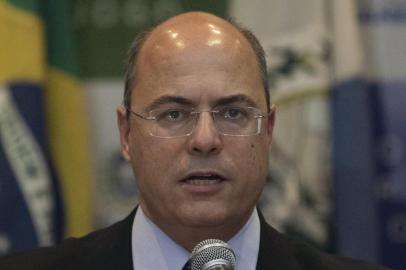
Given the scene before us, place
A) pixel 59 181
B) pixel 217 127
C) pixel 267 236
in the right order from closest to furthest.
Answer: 1. pixel 217 127
2. pixel 267 236
3. pixel 59 181

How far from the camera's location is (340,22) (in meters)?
4.19

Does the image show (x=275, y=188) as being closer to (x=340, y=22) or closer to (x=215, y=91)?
(x=340, y=22)

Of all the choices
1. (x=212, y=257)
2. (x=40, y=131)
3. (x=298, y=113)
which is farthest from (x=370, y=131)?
(x=212, y=257)

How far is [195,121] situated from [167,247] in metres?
0.33

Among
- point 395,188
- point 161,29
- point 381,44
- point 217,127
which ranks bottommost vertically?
point 395,188

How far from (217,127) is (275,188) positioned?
1.89m

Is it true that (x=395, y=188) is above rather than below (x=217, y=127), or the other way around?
below

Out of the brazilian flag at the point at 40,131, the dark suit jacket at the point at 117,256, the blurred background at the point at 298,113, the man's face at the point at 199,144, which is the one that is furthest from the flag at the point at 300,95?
the man's face at the point at 199,144

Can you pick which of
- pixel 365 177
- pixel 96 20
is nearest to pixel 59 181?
pixel 96 20

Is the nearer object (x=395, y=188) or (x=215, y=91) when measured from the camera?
(x=215, y=91)

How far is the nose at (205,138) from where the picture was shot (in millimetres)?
2277

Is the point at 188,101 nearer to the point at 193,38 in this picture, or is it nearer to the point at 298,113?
the point at 193,38

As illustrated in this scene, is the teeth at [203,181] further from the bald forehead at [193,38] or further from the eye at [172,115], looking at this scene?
the bald forehead at [193,38]

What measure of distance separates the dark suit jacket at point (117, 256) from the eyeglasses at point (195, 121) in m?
0.29
